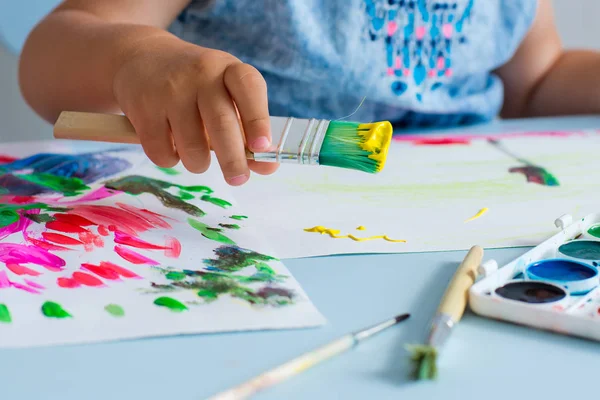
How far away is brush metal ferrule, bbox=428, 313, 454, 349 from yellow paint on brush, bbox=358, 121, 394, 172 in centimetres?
12

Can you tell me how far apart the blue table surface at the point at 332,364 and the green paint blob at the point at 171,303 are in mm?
25

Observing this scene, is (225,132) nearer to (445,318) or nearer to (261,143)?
(261,143)

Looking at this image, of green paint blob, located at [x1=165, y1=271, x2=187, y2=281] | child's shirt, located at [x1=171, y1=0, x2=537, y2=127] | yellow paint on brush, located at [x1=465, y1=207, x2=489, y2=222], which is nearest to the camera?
green paint blob, located at [x1=165, y1=271, x2=187, y2=281]

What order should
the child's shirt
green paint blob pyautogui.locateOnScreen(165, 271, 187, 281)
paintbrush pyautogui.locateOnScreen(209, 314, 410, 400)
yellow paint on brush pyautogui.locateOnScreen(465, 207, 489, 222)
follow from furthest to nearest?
the child's shirt, yellow paint on brush pyautogui.locateOnScreen(465, 207, 489, 222), green paint blob pyautogui.locateOnScreen(165, 271, 187, 281), paintbrush pyautogui.locateOnScreen(209, 314, 410, 400)

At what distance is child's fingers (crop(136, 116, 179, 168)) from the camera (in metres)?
0.46

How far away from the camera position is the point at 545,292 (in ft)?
1.07

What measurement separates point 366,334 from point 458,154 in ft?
1.23

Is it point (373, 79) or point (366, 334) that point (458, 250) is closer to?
point (366, 334)

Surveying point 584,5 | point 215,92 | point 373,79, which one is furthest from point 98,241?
point 584,5

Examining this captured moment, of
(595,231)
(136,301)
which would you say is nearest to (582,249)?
(595,231)

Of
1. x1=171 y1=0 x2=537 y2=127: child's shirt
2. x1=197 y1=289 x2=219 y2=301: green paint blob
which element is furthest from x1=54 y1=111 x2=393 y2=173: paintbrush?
x1=171 y1=0 x2=537 y2=127: child's shirt

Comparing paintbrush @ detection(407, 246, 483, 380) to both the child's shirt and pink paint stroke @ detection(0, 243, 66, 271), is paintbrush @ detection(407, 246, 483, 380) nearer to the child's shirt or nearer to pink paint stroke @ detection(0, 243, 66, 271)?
pink paint stroke @ detection(0, 243, 66, 271)

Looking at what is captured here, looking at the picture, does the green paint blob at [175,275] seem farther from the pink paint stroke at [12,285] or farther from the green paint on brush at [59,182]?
the green paint on brush at [59,182]

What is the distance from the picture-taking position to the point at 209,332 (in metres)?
0.31
